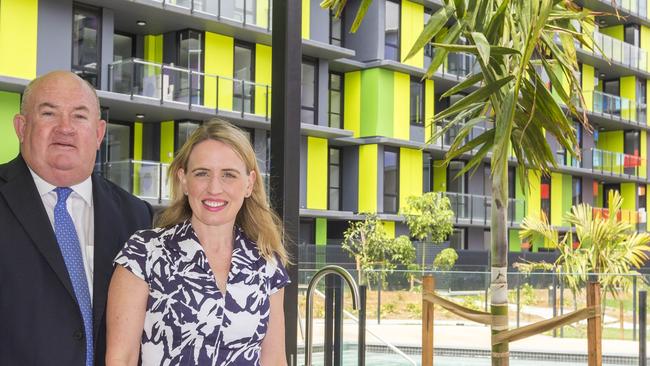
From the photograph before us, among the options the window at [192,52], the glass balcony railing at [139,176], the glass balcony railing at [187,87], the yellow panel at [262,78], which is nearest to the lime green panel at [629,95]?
the yellow panel at [262,78]

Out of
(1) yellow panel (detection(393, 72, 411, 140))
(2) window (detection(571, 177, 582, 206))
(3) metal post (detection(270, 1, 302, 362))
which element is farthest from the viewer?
(2) window (detection(571, 177, 582, 206))

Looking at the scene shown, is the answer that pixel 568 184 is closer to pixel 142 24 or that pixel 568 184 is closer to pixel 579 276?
pixel 142 24

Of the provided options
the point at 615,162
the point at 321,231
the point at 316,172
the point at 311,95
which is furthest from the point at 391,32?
the point at 615,162

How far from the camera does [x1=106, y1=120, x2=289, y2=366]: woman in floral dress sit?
2.25 metres

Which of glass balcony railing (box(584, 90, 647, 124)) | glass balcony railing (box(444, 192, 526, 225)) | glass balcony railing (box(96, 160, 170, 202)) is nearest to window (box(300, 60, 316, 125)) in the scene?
glass balcony railing (box(444, 192, 526, 225))

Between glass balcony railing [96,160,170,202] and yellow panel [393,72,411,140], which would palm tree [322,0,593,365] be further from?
yellow panel [393,72,411,140]

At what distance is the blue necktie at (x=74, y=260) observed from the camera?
241 cm

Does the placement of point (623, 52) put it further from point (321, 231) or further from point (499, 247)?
point (499, 247)

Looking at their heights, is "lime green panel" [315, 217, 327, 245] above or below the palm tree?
below

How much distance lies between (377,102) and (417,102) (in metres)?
2.15

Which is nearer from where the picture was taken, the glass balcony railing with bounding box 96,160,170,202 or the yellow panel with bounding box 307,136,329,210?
the glass balcony railing with bounding box 96,160,170,202

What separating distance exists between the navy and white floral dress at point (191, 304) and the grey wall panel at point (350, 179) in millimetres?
23392

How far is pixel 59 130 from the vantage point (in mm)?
2418

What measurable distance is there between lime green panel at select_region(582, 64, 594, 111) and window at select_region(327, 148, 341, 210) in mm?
10955
